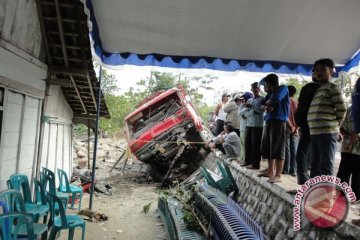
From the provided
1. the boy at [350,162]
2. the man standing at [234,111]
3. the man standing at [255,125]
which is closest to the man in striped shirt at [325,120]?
the boy at [350,162]

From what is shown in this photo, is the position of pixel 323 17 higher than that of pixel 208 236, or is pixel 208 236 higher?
→ pixel 323 17

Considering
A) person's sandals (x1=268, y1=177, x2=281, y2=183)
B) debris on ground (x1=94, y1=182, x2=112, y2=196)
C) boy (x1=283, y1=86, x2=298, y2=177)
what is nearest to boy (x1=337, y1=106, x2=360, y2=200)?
person's sandals (x1=268, y1=177, x2=281, y2=183)

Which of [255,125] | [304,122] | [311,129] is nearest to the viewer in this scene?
[311,129]

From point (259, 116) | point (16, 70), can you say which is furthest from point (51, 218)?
point (259, 116)

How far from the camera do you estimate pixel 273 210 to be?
13.5 ft

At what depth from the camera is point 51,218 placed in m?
4.57

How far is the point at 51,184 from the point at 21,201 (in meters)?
1.89

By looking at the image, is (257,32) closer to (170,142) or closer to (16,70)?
(16,70)

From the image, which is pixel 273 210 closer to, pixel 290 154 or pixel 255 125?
pixel 255 125

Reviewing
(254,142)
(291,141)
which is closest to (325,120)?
(254,142)

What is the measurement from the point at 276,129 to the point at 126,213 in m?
4.64

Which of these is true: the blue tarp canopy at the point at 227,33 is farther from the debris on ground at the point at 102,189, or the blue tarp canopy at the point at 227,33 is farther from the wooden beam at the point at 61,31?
the debris on ground at the point at 102,189

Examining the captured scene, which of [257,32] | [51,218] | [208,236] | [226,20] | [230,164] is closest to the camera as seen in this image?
[226,20]

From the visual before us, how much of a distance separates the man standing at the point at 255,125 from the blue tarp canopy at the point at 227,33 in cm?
68
